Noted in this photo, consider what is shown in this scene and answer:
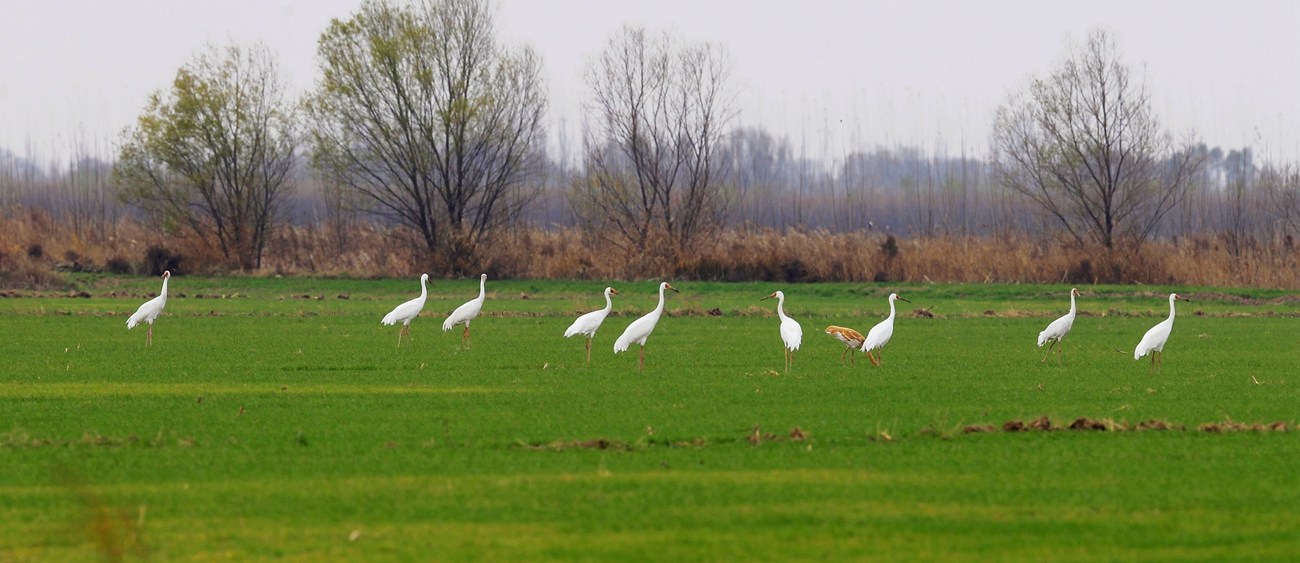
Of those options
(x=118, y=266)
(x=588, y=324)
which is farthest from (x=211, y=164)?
(x=588, y=324)

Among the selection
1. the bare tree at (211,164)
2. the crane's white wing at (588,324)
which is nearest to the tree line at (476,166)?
the bare tree at (211,164)

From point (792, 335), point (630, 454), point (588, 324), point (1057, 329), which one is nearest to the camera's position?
point (630, 454)

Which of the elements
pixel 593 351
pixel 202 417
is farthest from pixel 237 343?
pixel 202 417

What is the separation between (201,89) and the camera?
4688 cm

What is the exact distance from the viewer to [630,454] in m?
8.56

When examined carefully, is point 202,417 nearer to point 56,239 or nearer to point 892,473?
point 892,473

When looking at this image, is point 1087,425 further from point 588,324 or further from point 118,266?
point 118,266

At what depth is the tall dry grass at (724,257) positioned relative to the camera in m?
38.1

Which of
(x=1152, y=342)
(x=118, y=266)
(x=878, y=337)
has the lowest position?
(x=1152, y=342)

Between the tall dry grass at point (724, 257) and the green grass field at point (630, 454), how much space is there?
1983 centimetres

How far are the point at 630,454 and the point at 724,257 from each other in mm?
33233

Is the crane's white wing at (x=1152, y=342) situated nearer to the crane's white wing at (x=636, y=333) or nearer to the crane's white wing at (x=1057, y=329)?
the crane's white wing at (x=1057, y=329)

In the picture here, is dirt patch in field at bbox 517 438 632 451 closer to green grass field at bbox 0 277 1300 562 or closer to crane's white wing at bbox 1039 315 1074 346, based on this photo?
green grass field at bbox 0 277 1300 562

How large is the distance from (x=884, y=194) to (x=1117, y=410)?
2552 inches
